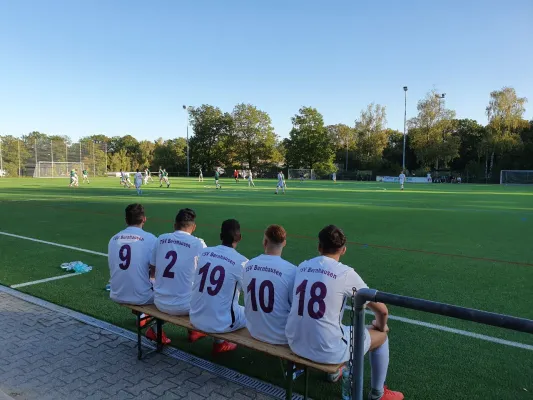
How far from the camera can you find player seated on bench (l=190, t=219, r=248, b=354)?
3.77m

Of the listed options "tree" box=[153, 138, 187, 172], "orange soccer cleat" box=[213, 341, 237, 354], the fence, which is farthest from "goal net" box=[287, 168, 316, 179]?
"orange soccer cleat" box=[213, 341, 237, 354]

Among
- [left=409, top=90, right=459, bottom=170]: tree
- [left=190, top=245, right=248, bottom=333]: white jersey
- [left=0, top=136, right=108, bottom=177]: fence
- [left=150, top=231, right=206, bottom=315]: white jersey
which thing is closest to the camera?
[left=190, top=245, right=248, bottom=333]: white jersey

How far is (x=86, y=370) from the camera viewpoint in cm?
407

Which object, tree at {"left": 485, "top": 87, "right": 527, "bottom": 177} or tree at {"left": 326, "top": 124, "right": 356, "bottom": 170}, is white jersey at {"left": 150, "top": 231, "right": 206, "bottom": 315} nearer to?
tree at {"left": 485, "top": 87, "right": 527, "bottom": 177}

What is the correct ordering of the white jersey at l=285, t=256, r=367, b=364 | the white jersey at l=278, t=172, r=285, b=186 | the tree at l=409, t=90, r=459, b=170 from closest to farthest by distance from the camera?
the white jersey at l=285, t=256, r=367, b=364 → the white jersey at l=278, t=172, r=285, b=186 → the tree at l=409, t=90, r=459, b=170

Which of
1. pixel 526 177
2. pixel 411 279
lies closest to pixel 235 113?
pixel 526 177

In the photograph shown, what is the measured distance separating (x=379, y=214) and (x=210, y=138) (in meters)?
80.0

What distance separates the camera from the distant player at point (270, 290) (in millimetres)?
3387

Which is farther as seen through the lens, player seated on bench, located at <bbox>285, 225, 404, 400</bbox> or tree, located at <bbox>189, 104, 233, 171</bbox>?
tree, located at <bbox>189, 104, 233, 171</bbox>

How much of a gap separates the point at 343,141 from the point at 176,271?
289 feet

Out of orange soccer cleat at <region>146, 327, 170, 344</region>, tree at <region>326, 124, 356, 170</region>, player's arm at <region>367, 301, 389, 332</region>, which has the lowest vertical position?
orange soccer cleat at <region>146, 327, 170, 344</region>

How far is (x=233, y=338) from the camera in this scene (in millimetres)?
3641

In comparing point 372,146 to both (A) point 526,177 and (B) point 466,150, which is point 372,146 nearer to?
(B) point 466,150

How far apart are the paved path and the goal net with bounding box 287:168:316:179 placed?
72382 millimetres
